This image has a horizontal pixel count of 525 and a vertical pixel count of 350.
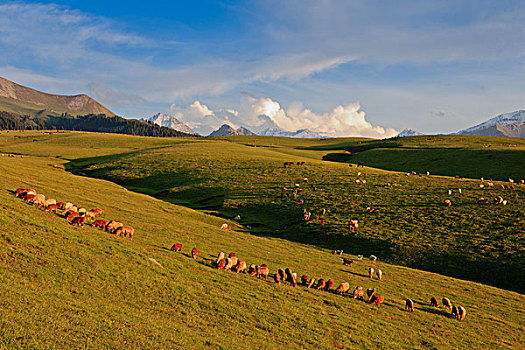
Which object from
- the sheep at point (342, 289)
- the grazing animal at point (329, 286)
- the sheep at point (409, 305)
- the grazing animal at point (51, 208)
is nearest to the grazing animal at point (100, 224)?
the grazing animal at point (51, 208)

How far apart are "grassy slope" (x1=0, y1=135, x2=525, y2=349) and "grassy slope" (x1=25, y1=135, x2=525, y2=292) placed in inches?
285

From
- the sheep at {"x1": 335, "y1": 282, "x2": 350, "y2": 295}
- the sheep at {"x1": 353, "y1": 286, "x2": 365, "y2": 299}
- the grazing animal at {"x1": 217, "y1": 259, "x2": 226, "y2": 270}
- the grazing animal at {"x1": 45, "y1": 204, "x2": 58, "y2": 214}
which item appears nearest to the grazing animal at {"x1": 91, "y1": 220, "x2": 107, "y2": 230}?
the grazing animal at {"x1": 45, "y1": 204, "x2": 58, "y2": 214}

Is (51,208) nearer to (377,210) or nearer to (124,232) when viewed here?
(124,232)

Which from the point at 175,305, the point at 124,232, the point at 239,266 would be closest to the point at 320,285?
the point at 239,266

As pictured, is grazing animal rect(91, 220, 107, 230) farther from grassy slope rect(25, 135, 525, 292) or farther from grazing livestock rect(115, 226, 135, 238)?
grassy slope rect(25, 135, 525, 292)

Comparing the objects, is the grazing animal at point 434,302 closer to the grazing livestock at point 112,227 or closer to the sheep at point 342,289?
the sheep at point 342,289

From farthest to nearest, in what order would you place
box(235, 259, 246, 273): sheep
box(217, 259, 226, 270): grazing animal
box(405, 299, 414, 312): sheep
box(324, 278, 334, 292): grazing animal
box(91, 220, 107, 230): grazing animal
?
1. box(91, 220, 107, 230): grazing animal
2. box(324, 278, 334, 292): grazing animal
3. box(235, 259, 246, 273): sheep
4. box(217, 259, 226, 270): grazing animal
5. box(405, 299, 414, 312): sheep

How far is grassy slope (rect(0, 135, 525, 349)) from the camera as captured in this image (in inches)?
471

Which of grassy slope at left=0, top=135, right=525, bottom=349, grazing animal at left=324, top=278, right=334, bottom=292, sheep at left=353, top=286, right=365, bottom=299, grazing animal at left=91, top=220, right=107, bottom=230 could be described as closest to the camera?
grassy slope at left=0, top=135, right=525, bottom=349

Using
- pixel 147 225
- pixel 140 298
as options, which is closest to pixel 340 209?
pixel 147 225

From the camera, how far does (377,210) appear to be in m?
45.3

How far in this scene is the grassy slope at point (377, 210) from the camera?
3322 centimetres

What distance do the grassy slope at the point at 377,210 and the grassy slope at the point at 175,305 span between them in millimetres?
7230

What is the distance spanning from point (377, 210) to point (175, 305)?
1423 inches
